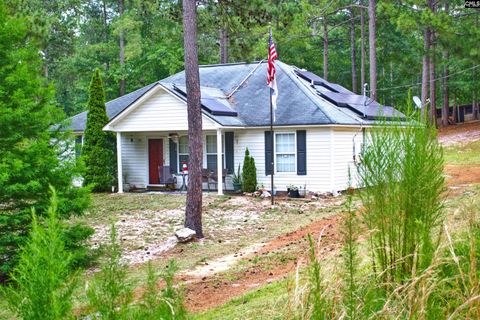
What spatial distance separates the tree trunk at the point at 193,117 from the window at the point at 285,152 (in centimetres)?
701

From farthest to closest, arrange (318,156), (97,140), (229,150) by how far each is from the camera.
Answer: (97,140)
(229,150)
(318,156)

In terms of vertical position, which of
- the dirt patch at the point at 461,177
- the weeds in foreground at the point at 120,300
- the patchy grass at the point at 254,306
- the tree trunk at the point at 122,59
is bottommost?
the patchy grass at the point at 254,306

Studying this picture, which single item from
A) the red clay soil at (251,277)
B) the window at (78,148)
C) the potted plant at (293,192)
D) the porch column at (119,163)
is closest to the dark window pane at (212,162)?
the potted plant at (293,192)

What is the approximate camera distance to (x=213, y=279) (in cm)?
843

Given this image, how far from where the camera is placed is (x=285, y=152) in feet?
62.2

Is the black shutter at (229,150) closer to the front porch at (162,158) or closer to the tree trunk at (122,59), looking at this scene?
the front porch at (162,158)

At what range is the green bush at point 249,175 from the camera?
1878cm

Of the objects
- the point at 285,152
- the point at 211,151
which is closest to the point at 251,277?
the point at 285,152

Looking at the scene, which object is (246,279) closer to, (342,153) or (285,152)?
(285,152)

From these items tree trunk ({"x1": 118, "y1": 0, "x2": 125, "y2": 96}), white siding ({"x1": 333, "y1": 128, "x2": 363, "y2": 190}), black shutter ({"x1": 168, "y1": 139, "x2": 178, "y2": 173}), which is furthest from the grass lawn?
tree trunk ({"x1": 118, "y1": 0, "x2": 125, "y2": 96})

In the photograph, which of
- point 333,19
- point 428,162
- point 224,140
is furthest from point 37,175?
point 333,19

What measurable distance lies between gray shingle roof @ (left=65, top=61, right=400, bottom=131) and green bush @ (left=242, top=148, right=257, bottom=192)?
4.35 ft

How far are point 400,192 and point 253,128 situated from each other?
15.6m

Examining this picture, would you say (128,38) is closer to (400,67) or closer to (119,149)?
(119,149)
